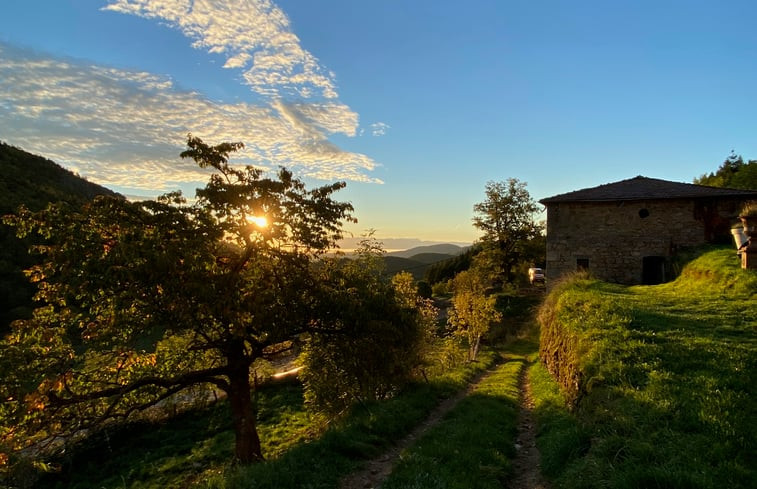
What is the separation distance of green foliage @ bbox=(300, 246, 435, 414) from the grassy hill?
2817 centimetres

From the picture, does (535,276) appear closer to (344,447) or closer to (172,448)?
(172,448)

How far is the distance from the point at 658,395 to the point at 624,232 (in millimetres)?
22143

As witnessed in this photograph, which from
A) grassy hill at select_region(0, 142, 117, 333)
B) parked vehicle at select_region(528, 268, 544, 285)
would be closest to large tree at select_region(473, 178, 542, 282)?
parked vehicle at select_region(528, 268, 544, 285)

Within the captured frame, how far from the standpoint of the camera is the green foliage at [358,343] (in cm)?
1245

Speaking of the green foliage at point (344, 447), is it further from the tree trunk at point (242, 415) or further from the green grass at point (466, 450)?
the tree trunk at point (242, 415)

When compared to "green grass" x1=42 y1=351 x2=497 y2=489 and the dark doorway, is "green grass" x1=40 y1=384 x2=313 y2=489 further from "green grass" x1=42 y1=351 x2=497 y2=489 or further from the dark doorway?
the dark doorway

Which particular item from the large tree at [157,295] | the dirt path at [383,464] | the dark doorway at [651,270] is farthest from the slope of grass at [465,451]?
the dark doorway at [651,270]

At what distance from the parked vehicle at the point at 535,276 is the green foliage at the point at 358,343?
4261 cm

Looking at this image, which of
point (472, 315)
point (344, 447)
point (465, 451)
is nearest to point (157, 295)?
point (344, 447)

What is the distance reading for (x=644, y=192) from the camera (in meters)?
25.4

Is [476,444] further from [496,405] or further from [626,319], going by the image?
[626,319]

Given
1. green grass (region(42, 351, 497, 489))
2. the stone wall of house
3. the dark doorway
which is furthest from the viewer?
the dark doorway

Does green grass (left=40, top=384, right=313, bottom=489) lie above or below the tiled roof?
below

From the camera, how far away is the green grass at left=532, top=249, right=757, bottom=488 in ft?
16.5
